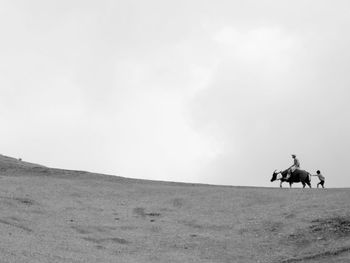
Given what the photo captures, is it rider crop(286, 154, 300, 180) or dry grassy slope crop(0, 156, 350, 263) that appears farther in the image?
rider crop(286, 154, 300, 180)

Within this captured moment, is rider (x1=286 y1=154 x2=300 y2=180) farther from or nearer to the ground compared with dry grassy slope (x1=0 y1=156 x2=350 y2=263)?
farther from the ground

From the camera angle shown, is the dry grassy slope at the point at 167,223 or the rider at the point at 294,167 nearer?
the dry grassy slope at the point at 167,223

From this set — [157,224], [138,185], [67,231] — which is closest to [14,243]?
[67,231]

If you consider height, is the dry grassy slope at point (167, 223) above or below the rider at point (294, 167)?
below

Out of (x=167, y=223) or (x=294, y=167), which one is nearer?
(x=167, y=223)

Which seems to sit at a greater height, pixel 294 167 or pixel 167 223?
pixel 294 167

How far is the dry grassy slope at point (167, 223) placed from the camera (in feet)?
58.7

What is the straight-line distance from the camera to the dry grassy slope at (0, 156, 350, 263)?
704 inches

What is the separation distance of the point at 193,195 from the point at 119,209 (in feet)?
11.8

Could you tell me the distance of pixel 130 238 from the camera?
2016 centimetres

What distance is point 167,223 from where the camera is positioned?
22.3 meters

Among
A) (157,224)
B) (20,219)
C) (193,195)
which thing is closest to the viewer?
(20,219)

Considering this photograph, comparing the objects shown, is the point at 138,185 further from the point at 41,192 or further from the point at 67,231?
the point at 67,231

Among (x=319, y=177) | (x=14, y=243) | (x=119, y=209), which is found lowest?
(x=14, y=243)
